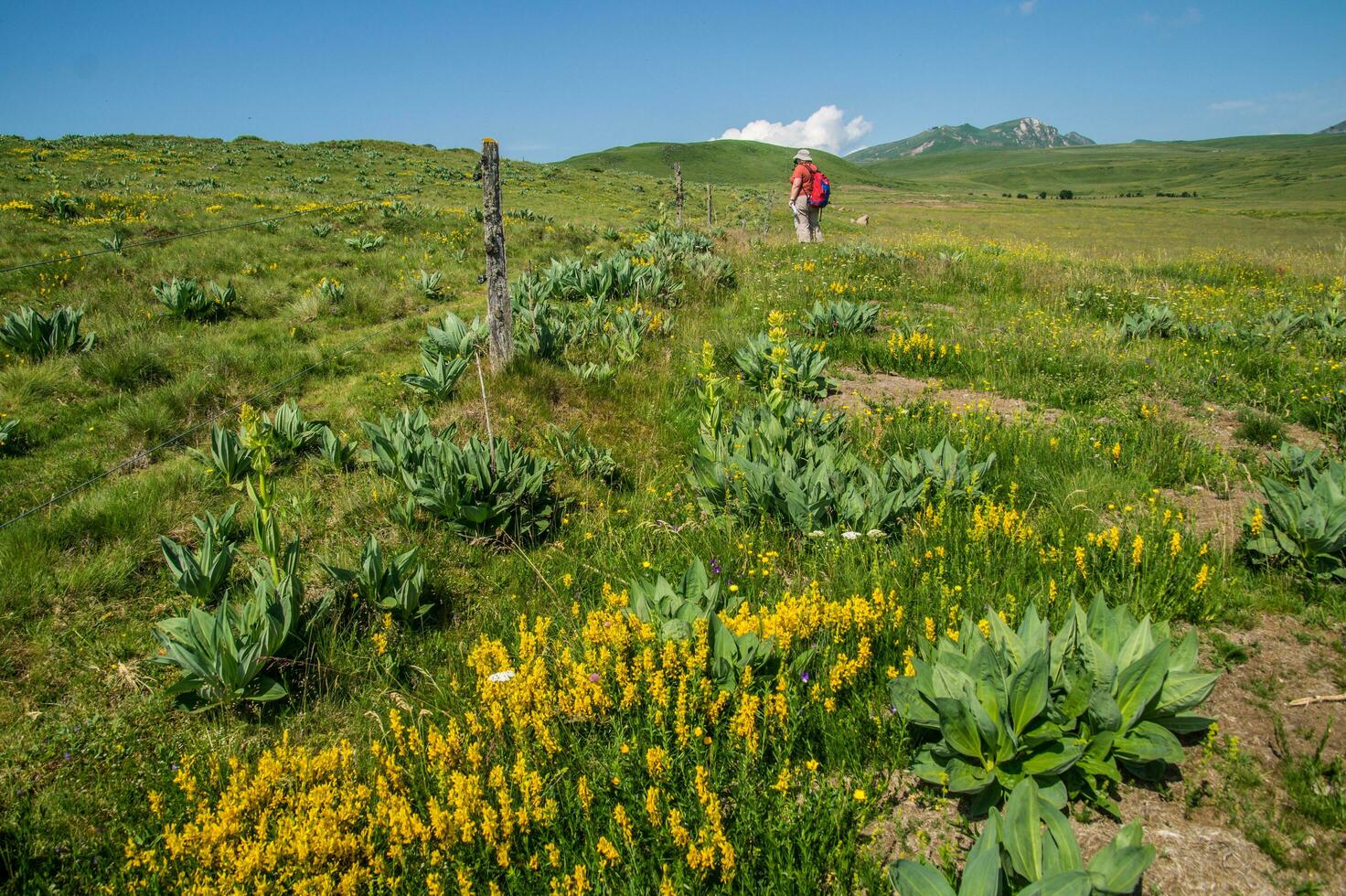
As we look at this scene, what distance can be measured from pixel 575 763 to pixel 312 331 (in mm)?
Answer: 8820

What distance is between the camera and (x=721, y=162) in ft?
402

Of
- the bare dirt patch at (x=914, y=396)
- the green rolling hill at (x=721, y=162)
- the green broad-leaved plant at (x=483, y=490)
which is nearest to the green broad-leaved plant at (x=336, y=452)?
the green broad-leaved plant at (x=483, y=490)

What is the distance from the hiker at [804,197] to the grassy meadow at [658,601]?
8.66 metres

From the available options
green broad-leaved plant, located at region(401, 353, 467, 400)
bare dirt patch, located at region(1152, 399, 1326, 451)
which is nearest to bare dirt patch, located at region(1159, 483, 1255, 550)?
bare dirt patch, located at region(1152, 399, 1326, 451)

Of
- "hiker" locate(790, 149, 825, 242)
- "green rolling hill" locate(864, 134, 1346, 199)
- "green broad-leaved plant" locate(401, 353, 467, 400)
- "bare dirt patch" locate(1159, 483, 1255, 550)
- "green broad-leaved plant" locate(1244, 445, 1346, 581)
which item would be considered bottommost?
"bare dirt patch" locate(1159, 483, 1255, 550)

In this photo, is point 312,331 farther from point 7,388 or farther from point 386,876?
point 386,876

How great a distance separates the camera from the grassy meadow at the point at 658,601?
243 centimetres

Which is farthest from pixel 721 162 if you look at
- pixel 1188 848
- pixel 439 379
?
pixel 1188 848

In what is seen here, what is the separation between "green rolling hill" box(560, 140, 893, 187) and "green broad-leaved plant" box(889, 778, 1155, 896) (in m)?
109

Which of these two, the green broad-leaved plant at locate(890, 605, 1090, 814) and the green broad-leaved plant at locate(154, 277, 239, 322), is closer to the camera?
the green broad-leaved plant at locate(890, 605, 1090, 814)

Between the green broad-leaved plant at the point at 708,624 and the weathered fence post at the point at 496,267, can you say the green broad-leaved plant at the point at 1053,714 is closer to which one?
the green broad-leaved plant at the point at 708,624

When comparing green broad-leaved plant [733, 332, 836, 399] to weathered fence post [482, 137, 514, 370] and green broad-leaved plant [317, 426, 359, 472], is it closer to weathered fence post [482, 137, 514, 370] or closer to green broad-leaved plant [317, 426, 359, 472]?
weathered fence post [482, 137, 514, 370]

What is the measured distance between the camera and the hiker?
16.7 meters

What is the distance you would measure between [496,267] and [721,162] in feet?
416
